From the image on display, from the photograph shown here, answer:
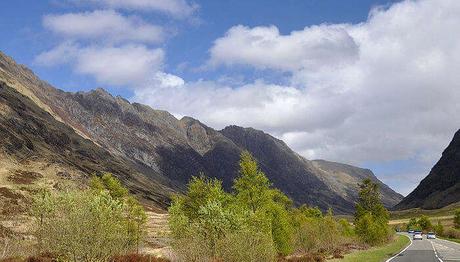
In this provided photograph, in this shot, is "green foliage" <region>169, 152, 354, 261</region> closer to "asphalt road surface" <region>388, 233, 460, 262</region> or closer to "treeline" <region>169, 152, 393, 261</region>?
"treeline" <region>169, 152, 393, 261</region>

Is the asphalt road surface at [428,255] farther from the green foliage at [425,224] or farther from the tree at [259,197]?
the green foliage at [425,224]

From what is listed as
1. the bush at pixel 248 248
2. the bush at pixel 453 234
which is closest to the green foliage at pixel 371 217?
the bush at pixel 453 234

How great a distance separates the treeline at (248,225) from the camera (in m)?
23.2

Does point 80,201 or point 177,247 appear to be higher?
point 80,201

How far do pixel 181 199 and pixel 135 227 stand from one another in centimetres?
720

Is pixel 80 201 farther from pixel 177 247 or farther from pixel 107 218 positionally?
Answer: pixel 177 247

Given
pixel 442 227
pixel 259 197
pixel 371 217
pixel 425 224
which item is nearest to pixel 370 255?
pixel 259 197

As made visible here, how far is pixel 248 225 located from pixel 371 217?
48.5m

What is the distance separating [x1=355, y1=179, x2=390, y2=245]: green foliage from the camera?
6969cm

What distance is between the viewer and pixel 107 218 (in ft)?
66.3

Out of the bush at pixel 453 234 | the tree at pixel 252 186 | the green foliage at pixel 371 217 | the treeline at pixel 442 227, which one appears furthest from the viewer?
the treeline at pixel 442 227

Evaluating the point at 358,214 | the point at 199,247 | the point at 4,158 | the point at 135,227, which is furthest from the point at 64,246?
the point at 4,158

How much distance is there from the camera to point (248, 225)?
3012 centimetres

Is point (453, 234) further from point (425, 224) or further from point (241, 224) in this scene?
point (241, 224)
